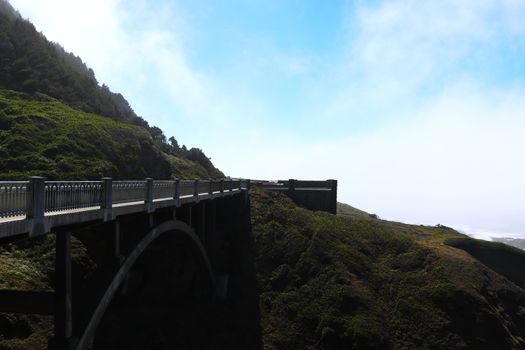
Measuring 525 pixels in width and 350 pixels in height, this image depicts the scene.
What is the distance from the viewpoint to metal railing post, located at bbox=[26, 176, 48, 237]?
848 centimetres

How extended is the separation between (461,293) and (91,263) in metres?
25.7

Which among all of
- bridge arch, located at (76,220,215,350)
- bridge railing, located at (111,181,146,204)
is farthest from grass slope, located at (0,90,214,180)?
bridge railing, located at (111,181,146,204)

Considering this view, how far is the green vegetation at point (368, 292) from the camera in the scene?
85.9 ft

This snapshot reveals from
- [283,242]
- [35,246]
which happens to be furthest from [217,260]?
[35,246]

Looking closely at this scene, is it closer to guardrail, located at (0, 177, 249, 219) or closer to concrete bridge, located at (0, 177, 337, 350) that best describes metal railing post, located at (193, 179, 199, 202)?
concrete bridge, located at (0, 177, 337, 350)

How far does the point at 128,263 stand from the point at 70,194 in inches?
165

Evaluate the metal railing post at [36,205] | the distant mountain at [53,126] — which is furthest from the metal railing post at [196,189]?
the distant mountain at [53,126]

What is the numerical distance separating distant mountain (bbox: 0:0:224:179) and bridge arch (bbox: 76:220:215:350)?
13516 mm

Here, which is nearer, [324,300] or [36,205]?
[36,205]

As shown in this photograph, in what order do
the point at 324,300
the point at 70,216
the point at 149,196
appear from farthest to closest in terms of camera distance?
the point at 324,300 → the point at 149,196 → the point at 70,216

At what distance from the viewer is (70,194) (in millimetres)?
10375

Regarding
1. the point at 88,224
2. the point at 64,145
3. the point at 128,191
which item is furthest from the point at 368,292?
the point at 64,145

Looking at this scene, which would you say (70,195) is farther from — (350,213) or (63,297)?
(350,213)

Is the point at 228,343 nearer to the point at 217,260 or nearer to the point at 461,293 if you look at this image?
the point at 217,260
